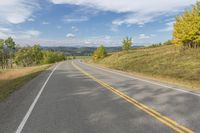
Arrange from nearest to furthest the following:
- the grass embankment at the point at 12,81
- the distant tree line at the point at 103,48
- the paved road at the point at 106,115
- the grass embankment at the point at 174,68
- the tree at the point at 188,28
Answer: the paved road at the point at 106,115
the grass embankment at the point at 12,81
the grass embankment at the point at 174,68
the tree at the point at 188,28
the distant tree line at the point at 103,48

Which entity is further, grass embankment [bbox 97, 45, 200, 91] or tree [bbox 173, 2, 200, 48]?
tree [bbox 173, 2, 200, 48]

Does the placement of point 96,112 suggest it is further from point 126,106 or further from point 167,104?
point 167,104

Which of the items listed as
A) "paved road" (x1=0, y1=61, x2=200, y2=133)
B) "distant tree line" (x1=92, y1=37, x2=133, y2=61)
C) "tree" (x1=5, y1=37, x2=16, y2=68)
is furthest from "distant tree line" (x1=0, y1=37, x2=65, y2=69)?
"paved road" (x1=0, y1=61, x2=200, y2=133)

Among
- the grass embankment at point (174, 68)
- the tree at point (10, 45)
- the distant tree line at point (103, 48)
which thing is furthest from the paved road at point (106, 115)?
the tree at point (10, 45)

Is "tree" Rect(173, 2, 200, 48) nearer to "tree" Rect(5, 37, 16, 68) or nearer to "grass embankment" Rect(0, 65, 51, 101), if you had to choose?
"grass embankment" Rect(0, 65, 51, 101)

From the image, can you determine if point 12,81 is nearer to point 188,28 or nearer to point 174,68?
point 174,68

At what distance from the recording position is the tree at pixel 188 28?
4166 centimetres

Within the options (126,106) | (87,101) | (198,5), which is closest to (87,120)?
(126,106)

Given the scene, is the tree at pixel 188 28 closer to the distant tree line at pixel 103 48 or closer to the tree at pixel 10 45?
the distant tree line at pixel 103 48

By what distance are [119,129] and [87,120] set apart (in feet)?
4.10

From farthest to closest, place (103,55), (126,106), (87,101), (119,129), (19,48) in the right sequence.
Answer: (19,48) < (103,55) < (87,101) < (126,106) < (119,129)

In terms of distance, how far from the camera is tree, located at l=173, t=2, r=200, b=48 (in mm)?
41656

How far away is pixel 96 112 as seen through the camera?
25.1 feet

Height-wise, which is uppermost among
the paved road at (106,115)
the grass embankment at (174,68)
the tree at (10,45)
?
the tree at (10,45)
